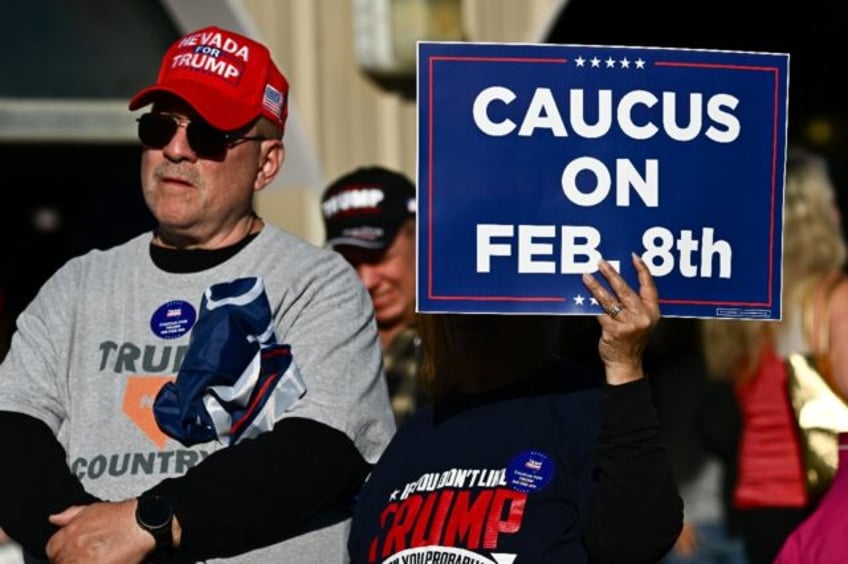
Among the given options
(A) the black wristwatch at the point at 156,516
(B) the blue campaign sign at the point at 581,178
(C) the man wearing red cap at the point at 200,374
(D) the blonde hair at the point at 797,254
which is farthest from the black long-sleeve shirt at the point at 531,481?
Answer: (D) the blonde hair at the point at 797,254

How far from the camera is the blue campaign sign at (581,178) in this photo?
9.40ft

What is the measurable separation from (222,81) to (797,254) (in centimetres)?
250

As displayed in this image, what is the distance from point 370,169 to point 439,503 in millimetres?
2195

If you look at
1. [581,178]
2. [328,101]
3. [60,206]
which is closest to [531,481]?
[581,178]

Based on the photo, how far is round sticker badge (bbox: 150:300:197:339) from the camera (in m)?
3.11

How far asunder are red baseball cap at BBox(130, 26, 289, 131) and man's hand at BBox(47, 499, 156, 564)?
77cm

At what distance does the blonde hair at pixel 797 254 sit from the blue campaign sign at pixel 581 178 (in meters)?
2.15

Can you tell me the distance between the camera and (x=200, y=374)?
118 inches

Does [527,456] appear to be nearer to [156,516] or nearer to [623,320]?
[623,320]

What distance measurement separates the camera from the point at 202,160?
3.20 m

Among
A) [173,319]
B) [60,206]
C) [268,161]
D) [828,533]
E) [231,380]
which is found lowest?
[828,533]

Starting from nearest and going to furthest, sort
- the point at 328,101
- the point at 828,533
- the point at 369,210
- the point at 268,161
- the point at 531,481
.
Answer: the point at 531,481, the point at 828,533, the point at 268,161, the point at 369,210, the point at 328,101

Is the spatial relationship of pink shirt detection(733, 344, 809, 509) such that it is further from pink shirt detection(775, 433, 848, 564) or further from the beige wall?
the beige wall

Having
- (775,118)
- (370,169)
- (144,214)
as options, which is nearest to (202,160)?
(775,118)
